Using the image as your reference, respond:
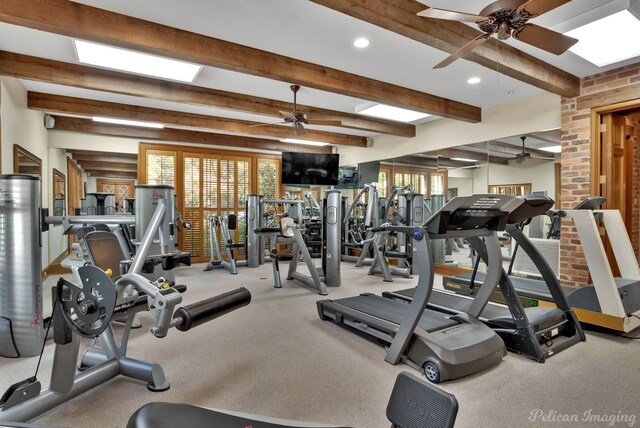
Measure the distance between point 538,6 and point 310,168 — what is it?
226 inches

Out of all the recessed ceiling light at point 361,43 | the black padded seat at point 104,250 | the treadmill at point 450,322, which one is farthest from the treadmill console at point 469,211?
the black padded seat at point 104,250

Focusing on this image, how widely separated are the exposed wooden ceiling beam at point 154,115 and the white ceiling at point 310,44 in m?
0.22

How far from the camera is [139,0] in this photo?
2.80 meters

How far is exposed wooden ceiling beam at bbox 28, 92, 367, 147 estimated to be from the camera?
17.2 feet

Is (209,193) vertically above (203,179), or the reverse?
(203,179)

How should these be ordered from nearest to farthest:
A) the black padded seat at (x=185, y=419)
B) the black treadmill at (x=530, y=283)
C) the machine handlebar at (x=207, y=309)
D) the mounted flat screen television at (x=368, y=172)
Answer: the black padded seat at (x=185, y=419) → the machine handlebar at (x=207, y=309) → the black treadmill at (x=530, y=283) → the mounted flat screen television at (x=368, y=172)

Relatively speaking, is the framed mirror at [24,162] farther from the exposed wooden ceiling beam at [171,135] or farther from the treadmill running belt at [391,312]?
the treadmill running belt at [391,312]

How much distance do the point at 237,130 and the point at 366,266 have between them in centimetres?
378

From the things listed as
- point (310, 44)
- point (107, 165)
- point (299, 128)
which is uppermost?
point (310, 44)

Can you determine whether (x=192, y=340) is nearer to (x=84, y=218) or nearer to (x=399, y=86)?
(x=84, y=218)

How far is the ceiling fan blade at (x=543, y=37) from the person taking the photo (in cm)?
251

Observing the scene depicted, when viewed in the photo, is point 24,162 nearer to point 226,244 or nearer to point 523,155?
point 226,244

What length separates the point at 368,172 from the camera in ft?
26.9

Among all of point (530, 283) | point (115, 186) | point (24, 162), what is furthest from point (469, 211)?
point (115, 186)
